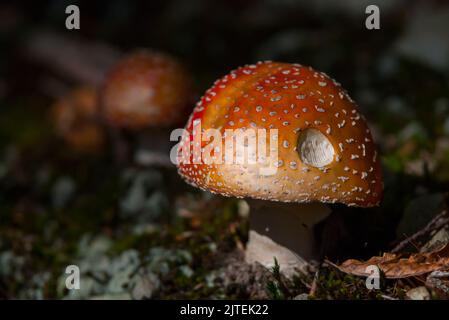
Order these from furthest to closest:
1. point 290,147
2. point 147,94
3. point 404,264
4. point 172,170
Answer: point 172,170 → point 147,94 → point 404,264 → point 290,147

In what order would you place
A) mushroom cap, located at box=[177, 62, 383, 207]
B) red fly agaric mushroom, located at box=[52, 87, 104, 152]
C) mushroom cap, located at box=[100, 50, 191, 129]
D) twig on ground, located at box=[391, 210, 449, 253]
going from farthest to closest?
red fly agaric mushroom, located at box=[52, 87, 104, 152] < mushroom cap, located at box=[100, 50, 191, 129] < twig on ground, located at box=[391, 210, 449, 253] < mushroom cap, located at box=[177, 62, 383, 207]

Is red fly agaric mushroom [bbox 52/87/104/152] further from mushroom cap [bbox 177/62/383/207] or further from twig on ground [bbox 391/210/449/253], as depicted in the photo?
twig on ground [bbox 391/210/449/253]

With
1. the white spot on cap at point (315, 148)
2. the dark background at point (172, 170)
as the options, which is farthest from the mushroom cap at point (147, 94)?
the white spot on cap at point (315, 148)

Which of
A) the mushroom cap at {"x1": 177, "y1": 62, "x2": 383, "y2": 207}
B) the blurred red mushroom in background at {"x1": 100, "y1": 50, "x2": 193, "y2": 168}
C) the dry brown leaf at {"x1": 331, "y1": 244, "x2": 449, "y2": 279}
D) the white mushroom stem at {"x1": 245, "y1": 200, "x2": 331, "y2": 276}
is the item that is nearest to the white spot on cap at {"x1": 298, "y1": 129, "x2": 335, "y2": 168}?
the mushroom cap at {"x1": 177, "y1": 62, "x2": 383, "y2": 207}

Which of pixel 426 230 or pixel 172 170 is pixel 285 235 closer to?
pixel 426 230

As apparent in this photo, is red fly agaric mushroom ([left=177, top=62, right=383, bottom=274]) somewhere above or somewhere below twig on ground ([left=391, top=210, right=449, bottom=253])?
above

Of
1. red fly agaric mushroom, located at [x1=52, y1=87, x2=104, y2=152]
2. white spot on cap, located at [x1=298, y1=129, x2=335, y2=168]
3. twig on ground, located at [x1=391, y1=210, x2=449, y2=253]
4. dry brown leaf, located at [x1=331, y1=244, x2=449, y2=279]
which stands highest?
red fly agaric mushroom, located at [x1=52, y1=87, x2=104, y2=152]

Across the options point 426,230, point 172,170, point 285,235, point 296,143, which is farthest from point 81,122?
point 426,230
